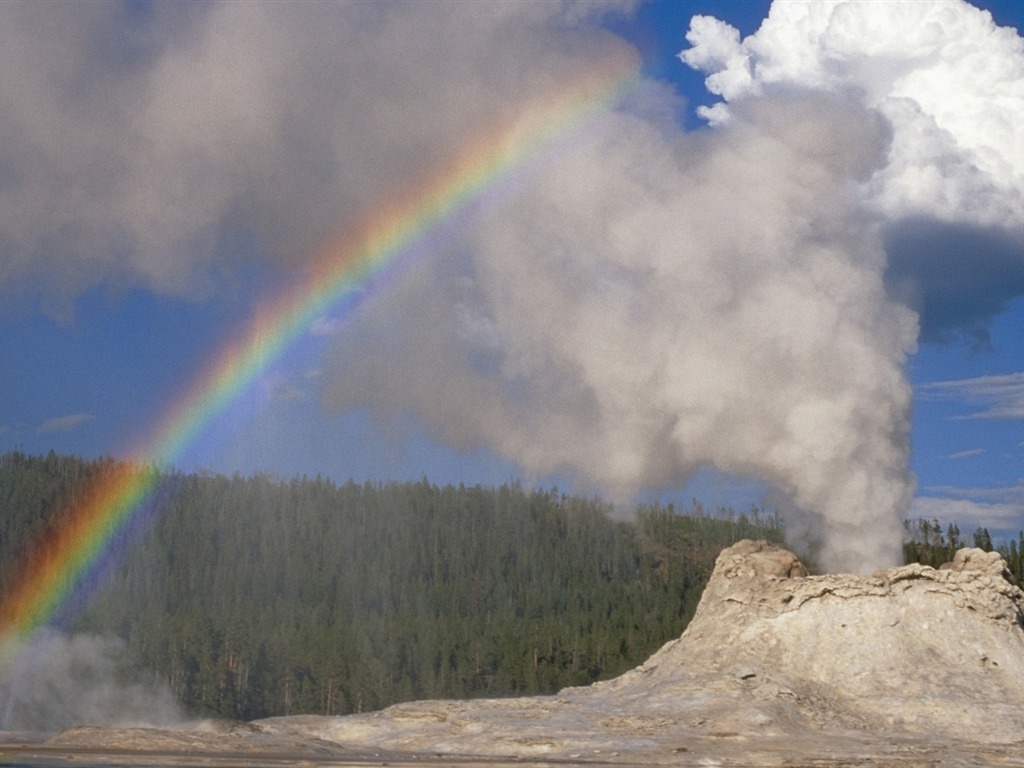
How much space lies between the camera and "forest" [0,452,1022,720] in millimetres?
95938

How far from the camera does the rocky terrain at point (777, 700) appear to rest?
35.8 meters

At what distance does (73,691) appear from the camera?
74.0 m

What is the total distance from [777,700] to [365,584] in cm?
10230

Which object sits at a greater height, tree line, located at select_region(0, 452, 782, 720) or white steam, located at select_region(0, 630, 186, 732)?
tree line, located at select_region(0, 452, 782, 720)

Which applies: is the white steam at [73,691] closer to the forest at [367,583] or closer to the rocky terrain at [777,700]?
the forest at [367,583]

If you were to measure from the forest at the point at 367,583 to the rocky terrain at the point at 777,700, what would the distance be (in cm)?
5021

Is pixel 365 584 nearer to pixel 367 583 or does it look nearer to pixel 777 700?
pixel 367 583

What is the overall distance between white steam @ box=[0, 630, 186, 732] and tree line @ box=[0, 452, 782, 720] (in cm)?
665

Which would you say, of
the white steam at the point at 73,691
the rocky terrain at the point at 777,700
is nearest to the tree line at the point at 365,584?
the white steam at the point at 73,691

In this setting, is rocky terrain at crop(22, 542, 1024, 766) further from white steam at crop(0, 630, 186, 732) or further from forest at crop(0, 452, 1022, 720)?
forest at crop(0, 452, 1022, 720)

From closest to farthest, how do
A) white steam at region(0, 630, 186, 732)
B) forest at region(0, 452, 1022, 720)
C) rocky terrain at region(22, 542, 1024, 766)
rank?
1. rocky terrain at region(22, 542, 1024, 766)
2. white steam at region(0, 630, 186, 732)
3. forest at region(0, 452, 1022, 720)

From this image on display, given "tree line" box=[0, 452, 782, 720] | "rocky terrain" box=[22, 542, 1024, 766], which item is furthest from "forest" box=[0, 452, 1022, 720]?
"rocky terrain" box=[22, 542, 1024, 766]

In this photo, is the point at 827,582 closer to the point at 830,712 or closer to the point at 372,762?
the point at 830,712

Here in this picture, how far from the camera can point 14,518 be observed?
14462 centimetres
